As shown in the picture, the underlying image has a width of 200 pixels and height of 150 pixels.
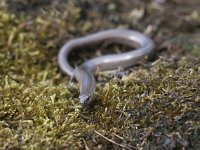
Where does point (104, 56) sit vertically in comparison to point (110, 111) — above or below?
above

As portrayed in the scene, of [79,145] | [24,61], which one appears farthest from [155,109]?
[24,61]

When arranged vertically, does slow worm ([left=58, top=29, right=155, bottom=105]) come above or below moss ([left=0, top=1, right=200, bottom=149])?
above

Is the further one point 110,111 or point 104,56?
point 104,56

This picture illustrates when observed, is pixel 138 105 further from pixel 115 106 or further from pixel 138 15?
pixel 138 15

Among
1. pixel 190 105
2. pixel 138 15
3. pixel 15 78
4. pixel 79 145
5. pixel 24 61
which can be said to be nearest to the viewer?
pixel 79 145

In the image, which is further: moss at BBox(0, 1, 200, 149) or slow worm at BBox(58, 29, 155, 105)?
slow worm at BBox(58, 29, 155, 105)
